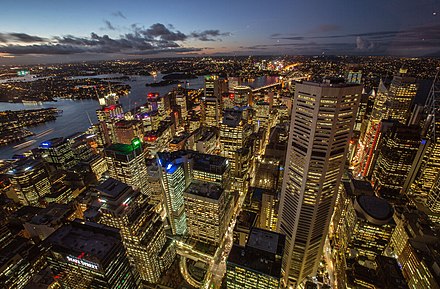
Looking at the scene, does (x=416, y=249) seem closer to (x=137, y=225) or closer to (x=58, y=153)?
(x=137, y=225)

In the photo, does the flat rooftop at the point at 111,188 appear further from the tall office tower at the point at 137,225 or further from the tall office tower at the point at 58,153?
the tall office tower at the point at 58,153

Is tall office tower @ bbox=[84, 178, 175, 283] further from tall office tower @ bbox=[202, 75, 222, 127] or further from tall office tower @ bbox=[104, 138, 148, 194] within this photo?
tall office tower @ bbox=[202, 75, 222, 127]

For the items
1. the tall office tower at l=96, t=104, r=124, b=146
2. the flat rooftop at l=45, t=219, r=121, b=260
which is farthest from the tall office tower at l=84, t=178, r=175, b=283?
the tall office tower at l=96, t=104, r=124, b=146

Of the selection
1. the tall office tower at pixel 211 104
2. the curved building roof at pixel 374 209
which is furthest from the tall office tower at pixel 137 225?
the tall office tower at pixel 211 104

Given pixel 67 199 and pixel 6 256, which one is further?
pixel 67 199

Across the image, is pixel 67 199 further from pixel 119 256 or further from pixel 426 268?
pixel 426 268

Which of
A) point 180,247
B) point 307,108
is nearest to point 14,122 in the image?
point 180,247
